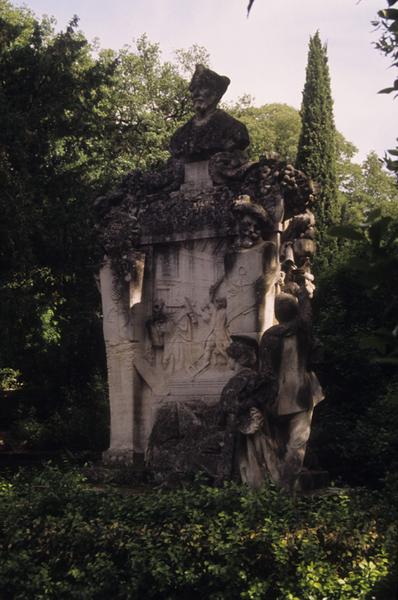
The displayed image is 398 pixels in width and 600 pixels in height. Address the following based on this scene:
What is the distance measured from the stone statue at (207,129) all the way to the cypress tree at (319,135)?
527 inches

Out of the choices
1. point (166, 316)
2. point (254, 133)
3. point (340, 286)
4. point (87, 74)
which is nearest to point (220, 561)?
point (166, 316)

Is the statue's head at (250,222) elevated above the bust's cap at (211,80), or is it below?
below

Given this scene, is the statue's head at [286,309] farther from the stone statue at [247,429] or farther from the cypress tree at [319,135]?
the cypress tree at [319,135]

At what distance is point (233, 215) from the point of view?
470 inches

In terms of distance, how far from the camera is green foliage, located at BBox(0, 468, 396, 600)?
7773 mm

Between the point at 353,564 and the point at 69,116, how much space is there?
14.9 meters

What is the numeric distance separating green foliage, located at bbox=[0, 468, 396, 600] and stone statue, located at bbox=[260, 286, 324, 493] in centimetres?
156

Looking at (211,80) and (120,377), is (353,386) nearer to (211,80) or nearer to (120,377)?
(120,377)

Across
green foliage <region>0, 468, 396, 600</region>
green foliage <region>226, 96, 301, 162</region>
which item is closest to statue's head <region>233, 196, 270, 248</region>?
green foliage <region>0, 468, 396, 600</region>

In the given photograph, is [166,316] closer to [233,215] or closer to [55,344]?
[233,215]

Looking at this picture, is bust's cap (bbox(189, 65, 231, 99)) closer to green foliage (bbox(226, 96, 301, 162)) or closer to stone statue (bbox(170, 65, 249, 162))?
stone statue (bbox(170, 65, 249, 162))

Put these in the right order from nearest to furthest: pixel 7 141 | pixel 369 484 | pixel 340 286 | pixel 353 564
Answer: pixel 353 564 < pixel 369 484 < pixel 340 286 < pixel 7 141

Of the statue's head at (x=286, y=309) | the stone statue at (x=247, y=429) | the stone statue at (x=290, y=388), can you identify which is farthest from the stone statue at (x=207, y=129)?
the stone statue at (x=247, y=429)

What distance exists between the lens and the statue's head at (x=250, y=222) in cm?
1170
